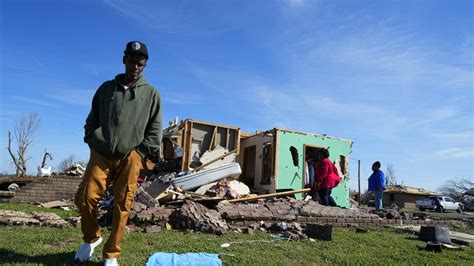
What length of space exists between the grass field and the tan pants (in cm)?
35

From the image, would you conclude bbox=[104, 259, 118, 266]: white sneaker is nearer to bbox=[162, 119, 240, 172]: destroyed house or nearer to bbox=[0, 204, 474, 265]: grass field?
bbox=[0, 204, 474, 265]: grass field

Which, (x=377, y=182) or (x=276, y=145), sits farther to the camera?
(x=276, y=145)

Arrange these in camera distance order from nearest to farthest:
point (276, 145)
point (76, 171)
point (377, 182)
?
point (377, 182) < point (276, 145) < point (76, 171)

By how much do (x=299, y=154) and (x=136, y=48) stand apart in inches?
441

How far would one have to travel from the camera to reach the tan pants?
10.7ft

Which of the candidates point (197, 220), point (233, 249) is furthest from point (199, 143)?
point (233, 249)

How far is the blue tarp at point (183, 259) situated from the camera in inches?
141

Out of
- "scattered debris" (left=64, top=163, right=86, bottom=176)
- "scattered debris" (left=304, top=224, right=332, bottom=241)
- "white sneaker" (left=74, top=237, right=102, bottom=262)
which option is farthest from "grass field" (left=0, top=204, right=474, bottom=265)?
"scattered debris" (left=64, top=163, right=86, bottom=176)

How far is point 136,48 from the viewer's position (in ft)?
11.1

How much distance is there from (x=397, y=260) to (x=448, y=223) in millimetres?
6167

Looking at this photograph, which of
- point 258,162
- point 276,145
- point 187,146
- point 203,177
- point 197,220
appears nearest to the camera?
point 197,220

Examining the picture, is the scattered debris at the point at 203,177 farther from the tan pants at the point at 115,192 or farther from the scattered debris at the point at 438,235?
the tan pants at the point at 115,192

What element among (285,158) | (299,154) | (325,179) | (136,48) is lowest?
(325,179)

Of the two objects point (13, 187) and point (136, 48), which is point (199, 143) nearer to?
point (13, 187)
